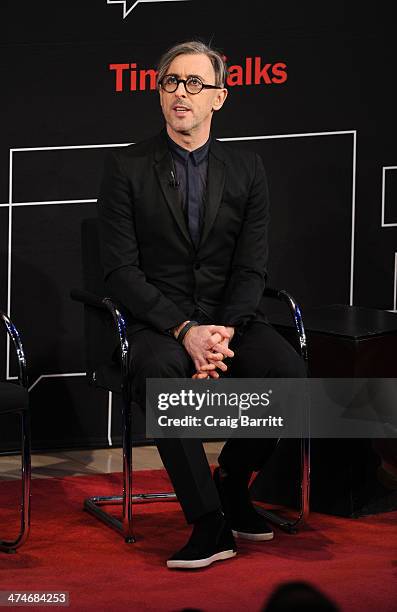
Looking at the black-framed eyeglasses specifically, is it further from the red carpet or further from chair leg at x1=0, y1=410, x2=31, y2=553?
the red carpet

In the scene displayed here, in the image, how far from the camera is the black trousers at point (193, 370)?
2.45 meters

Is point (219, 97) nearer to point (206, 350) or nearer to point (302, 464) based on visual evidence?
point (206, 350)

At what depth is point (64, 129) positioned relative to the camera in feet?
11.3

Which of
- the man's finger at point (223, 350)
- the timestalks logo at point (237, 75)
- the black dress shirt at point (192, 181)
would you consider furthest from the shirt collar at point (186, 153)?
the timestalks logo at point (237, 75)

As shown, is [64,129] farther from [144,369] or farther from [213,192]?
[144,369]

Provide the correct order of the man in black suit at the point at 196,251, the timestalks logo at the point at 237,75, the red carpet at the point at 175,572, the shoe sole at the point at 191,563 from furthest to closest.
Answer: the timestalks logo at the point at 237,75 < the man in black suit at the point at 196,251 < the shoe sole at the point at 191,563 < the red carpet at the point at 175,572

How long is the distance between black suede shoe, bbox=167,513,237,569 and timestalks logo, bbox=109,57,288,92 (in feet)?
5.71

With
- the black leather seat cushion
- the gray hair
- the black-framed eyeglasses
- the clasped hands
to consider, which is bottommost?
the black leather seat cushion

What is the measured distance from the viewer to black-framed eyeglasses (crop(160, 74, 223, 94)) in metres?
2.79

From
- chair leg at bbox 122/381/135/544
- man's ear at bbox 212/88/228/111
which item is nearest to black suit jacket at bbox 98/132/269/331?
man's ear at bbox 212/88/228/111

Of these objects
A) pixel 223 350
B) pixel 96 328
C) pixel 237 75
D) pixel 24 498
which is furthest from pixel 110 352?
pixel 237 75

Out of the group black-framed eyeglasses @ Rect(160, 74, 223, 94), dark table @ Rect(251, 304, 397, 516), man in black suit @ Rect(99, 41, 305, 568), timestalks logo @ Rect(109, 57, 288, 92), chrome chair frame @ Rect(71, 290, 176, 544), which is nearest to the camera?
chrome chair frame @ Rect(71, 290, 176, 544)

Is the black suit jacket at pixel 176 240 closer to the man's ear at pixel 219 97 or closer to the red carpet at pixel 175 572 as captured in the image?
the man's ear at pixel 219 97

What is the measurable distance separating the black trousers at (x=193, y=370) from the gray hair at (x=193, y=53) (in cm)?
77
